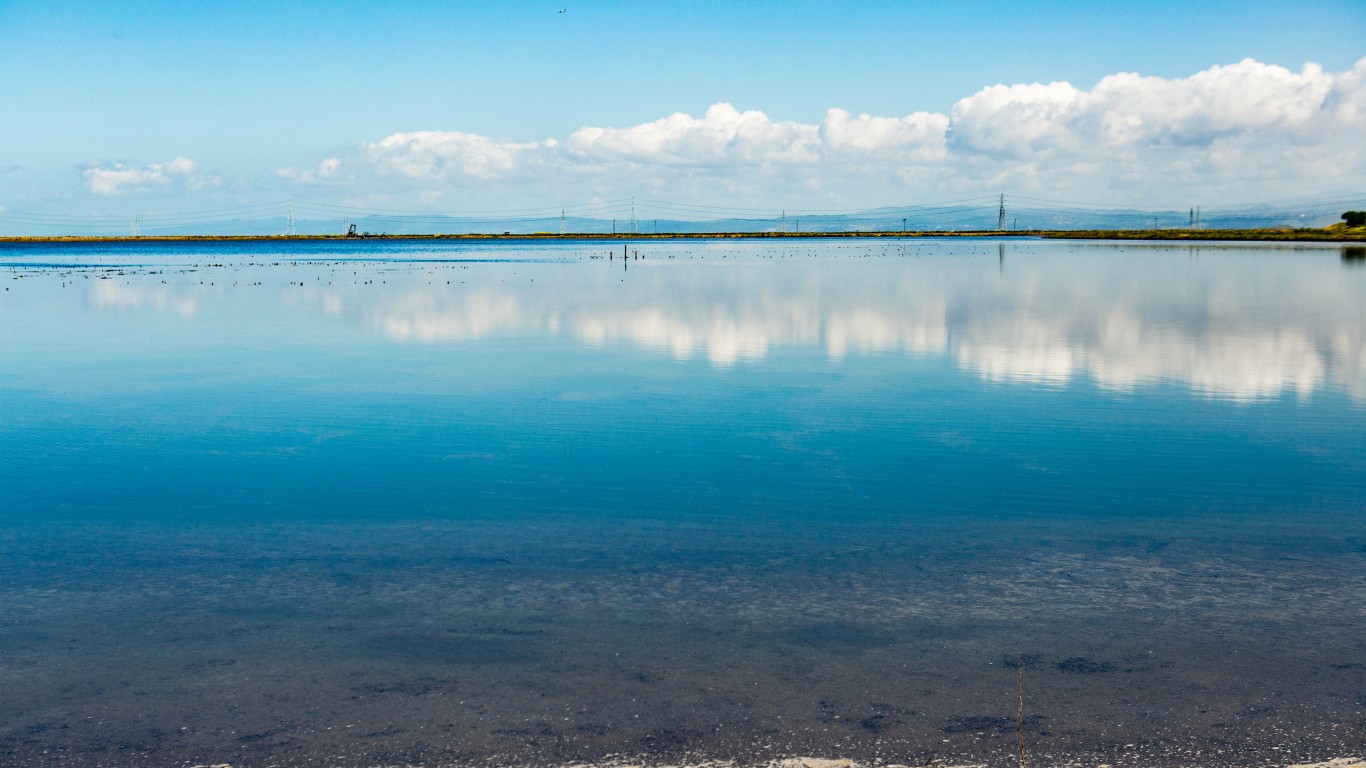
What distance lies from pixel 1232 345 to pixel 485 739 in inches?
943

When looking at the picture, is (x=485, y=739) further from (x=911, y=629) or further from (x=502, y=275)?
(x=502, y=275)

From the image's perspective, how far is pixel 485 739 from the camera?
20.6ft

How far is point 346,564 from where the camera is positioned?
31.1ft

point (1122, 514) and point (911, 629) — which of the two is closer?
point (911, 629)

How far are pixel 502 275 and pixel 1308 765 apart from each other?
64.3 metres

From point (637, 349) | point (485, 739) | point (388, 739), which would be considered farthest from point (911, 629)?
point (637, 349)

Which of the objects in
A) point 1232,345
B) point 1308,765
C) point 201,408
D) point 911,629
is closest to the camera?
point 1308,765

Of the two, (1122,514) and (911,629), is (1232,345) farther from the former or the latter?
(911,629)

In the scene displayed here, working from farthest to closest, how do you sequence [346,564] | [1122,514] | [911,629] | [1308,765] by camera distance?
[1122,514] → [346,564] → [911,629] → [1308,765]

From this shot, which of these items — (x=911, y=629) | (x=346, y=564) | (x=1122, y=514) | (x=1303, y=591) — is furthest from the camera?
(x=1122, y=514)

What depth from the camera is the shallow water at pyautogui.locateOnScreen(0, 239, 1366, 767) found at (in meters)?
6.45

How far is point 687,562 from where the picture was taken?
9.48 meters

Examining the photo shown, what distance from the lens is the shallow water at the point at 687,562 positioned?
6.45 metres

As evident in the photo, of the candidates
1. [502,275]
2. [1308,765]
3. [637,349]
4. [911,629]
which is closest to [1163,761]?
[1308,765]
